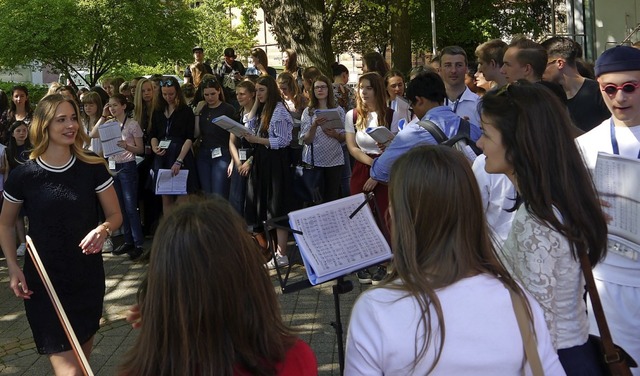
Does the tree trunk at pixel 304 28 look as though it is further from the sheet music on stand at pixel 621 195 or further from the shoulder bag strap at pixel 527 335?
the shoulder bag strap at pixel 527 335

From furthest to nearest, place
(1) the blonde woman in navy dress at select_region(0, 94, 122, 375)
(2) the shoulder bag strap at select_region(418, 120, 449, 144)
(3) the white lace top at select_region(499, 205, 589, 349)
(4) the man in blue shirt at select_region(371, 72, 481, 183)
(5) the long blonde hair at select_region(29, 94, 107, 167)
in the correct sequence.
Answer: (4) the man in blue shirt at select_region(371, 72, 481, 183) < (2) the shoulder bag strap at select_region(418, 120, 449, 144) < (5) the long blonde hair at select_region(29, 94, 107, 167) < (1) the blonde woman in navy dress at select_region(0, 94, 122, 375) < (3) the white lace top at select_region(499, 205, 589, 349)

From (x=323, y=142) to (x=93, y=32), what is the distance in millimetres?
19796

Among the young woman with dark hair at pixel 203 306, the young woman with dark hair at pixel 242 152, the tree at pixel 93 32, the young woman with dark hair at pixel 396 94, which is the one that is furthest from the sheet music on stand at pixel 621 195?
the tree at pixel 93 32

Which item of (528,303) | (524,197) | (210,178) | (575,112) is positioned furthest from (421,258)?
(210,178)

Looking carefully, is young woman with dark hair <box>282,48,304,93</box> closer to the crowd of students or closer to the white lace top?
the crowd of students

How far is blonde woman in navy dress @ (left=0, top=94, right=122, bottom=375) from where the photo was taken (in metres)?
4.29

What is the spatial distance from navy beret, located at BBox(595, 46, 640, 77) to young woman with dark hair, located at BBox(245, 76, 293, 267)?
468 cm

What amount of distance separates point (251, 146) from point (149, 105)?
5.48ft

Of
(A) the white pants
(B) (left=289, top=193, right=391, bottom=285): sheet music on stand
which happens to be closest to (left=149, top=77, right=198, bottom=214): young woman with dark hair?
(B) (left=289, top=193, right=391, bottom=285): sheet music on stand

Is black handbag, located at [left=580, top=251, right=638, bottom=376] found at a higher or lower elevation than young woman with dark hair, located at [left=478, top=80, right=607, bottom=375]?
lower

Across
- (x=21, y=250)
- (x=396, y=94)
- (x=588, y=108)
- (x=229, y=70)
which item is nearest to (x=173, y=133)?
(x=21, y=250)

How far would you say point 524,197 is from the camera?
269 cm

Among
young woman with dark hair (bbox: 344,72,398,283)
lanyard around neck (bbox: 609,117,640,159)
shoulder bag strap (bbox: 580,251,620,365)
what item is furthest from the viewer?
young woman with dark hair (bbox: 344,72,398,283)

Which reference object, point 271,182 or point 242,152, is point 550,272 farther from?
point 242,152
